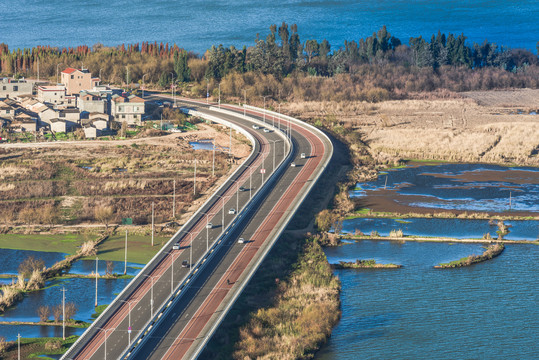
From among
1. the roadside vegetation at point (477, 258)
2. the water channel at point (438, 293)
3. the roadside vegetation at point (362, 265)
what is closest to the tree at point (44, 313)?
the water channel at point (438, 293)

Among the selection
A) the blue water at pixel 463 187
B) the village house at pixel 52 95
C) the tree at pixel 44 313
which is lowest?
the tree at pixel 44 313

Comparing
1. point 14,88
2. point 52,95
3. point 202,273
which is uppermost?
point 14,88

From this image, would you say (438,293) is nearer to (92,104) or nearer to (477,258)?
(477,258)

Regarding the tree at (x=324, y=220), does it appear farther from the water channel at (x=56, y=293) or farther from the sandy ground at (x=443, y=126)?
the sandy ground at (x=443, y=126)

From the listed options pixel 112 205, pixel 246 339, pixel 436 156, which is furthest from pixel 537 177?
pixel 246 339

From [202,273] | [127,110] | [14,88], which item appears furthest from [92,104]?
[202,273]

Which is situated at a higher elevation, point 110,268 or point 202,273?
point 202,273

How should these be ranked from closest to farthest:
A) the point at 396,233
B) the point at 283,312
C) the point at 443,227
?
the point at 283,312 < the point at 396,233 < the point at 443,227
